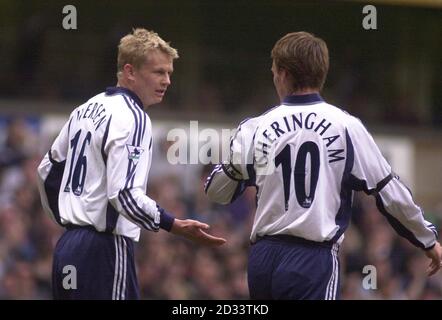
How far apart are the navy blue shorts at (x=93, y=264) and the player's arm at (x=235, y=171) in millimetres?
548

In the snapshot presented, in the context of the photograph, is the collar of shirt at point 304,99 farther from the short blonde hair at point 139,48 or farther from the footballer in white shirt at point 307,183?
the short blonde hair at point 139,48

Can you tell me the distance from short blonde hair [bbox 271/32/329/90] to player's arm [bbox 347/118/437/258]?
0.30 m

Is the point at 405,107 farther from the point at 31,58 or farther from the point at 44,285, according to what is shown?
the point at 44,285

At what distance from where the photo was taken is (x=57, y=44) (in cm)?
1478

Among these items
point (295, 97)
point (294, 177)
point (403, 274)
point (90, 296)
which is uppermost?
point (295, 97)

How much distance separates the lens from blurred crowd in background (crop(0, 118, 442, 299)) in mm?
11859

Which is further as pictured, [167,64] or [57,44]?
[57,44]

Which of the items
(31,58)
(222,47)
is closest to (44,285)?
(31,58)

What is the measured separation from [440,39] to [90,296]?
37.3ft

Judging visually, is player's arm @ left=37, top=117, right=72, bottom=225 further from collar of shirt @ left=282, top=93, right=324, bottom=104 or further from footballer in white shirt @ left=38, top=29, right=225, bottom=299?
collar of shirt @ left=282, top=93, right=324, bottom=104

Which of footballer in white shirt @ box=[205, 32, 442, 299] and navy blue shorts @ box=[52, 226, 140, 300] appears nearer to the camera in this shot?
footballer in white shirt @ box=[205, 32, 442, 299]

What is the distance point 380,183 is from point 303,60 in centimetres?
72

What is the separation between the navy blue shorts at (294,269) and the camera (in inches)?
236

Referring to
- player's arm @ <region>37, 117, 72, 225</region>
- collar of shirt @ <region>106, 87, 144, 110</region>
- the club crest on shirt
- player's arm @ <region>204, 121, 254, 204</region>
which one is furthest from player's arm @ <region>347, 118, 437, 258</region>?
player's arm @ <region>37, 117, 72, 225</region>
